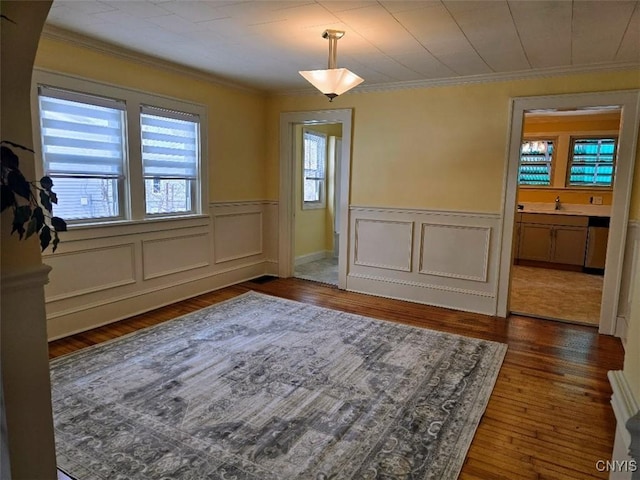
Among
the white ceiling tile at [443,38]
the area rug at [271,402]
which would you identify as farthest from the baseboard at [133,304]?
the white ceiling tile at [443,38]

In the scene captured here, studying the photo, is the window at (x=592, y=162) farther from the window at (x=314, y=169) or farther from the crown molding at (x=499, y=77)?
the window at (x=314, y=169)

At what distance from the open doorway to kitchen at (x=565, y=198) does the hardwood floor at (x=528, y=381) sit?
6.60 feet

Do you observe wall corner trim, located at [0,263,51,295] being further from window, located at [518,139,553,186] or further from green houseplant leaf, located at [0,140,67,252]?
window, located at [518,139,553,186]

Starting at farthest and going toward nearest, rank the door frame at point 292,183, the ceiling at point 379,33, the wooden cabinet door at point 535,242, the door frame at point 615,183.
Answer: the wooden cabinet door at point 535,242 < the door frame at point 292,183 < the door frame at point 615,183 < the ceiling at point 379,33

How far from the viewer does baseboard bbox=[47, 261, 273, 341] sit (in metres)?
3.52

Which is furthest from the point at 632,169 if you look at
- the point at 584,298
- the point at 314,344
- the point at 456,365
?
the point at 314,344

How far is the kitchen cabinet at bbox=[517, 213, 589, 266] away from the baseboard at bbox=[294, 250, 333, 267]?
10.9 feet

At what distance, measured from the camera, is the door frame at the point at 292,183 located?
508 centimetres

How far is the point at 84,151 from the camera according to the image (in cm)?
353

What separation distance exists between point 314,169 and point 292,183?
129 cm

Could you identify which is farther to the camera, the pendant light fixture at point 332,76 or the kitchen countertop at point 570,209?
the kitchen countertop at point 570,209

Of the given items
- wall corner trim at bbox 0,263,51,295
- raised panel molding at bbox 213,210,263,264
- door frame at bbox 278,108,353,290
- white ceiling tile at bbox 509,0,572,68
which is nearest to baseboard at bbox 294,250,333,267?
door frame at bbox 278,108,353,290

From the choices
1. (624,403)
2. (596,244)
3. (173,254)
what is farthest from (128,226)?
(596,244)

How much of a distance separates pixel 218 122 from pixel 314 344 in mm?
2940
